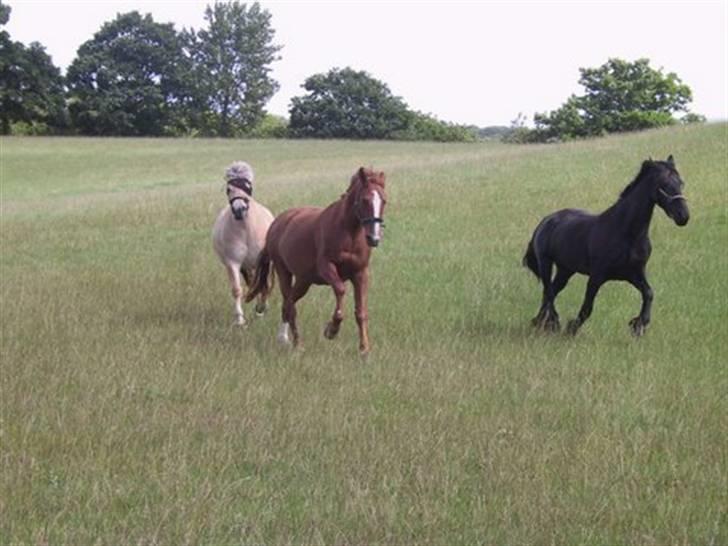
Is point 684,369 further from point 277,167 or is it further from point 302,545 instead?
point 277,167

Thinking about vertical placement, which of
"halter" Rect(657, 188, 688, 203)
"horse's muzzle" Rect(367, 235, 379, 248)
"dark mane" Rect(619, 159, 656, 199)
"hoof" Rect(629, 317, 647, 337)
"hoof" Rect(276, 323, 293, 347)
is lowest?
"hoof" Rect(276, 323, 293, 347)

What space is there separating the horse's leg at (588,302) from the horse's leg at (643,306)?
336 millimetres

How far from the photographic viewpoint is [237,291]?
11664 mm

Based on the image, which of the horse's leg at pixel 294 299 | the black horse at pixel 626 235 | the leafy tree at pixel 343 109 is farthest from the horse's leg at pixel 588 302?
the leafy tree at pixel 343 109

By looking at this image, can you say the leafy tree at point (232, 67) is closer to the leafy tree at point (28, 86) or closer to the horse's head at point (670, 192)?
the leafy tree at point (28, 86)

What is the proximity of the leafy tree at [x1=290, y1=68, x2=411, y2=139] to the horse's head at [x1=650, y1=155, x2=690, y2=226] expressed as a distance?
80141 millimetres

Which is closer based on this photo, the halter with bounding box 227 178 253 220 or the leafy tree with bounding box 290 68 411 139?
the halter with bounding box 227 178 253 220

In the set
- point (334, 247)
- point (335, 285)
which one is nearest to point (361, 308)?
point (335, 285)

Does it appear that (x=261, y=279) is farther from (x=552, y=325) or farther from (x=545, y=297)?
(x=552, y=325)

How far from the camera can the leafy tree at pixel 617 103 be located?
7431 centimetres

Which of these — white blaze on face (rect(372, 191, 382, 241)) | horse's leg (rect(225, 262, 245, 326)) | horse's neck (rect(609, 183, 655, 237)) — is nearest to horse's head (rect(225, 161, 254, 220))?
horse's leg (rect(225, 262, 245, 326))

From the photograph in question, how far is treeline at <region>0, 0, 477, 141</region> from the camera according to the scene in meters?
75.2

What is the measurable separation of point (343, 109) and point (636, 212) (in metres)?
81.0

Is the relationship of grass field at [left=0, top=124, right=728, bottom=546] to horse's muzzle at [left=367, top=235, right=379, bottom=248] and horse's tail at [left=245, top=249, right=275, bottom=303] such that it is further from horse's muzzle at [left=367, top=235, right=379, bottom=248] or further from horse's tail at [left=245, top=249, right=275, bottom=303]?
horse's muzzle at [left=367, top=235, right=379, bottom=248]
